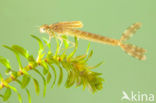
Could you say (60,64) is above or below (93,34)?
below

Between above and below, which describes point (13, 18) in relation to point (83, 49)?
above

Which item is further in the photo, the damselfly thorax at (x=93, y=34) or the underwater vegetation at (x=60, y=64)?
the damselfly thorax at (x=93, y=34)

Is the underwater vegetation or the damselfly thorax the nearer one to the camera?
the underwater vegetation

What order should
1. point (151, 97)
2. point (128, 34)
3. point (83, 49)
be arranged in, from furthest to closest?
point (83, 49), point (151, 97), point (128, 34)

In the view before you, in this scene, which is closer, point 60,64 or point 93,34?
point 60,64

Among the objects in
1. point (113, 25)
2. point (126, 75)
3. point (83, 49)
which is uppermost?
point (113, 25)

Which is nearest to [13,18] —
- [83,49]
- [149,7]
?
[83,49]

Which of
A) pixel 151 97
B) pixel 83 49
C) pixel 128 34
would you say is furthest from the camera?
pixel 83 49

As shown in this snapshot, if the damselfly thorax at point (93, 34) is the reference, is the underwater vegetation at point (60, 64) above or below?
below

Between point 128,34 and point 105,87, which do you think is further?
point 105,87

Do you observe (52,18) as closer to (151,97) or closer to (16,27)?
(16,27)

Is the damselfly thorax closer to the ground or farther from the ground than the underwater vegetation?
farther from the ground
